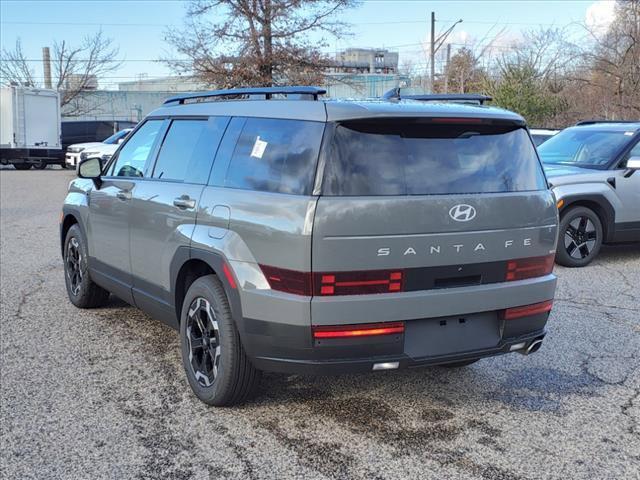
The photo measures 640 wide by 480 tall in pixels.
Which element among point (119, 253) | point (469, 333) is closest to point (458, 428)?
point (469, 333)

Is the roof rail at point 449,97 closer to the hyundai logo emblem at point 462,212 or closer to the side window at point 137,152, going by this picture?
the hyundai logo emblem at point 462,212

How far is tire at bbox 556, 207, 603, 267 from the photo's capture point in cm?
833

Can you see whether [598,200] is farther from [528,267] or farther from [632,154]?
[528,267]

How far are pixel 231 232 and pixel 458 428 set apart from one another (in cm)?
169

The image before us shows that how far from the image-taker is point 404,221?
3.49 meters

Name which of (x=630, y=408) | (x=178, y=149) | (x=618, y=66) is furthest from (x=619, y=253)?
(x=618, y=66)

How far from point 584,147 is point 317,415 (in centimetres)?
671

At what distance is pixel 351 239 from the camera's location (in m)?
3.38

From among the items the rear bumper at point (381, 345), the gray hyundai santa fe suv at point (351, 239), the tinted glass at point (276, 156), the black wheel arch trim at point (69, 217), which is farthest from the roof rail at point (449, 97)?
the black wheel arch trim at point (69, 217)

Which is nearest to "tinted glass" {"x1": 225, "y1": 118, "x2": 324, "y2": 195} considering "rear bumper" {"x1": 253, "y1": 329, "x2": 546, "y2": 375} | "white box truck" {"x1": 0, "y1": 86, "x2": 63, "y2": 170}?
"rear bumper" {"x1": 253, "y1": 329, "x2": 546, "y2": 375}

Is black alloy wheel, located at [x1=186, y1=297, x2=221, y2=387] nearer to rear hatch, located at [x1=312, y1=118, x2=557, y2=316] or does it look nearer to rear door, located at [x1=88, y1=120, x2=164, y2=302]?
rear hatch, located at [x1=312, y1=118, x2=557, y2=316]

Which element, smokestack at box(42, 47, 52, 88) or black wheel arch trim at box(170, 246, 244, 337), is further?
smokestack at box(42, 47, 52, 88)

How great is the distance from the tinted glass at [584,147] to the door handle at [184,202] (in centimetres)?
623

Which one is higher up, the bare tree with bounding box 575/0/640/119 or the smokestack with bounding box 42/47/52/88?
the smokestack with bounding box 42/47/52/88
